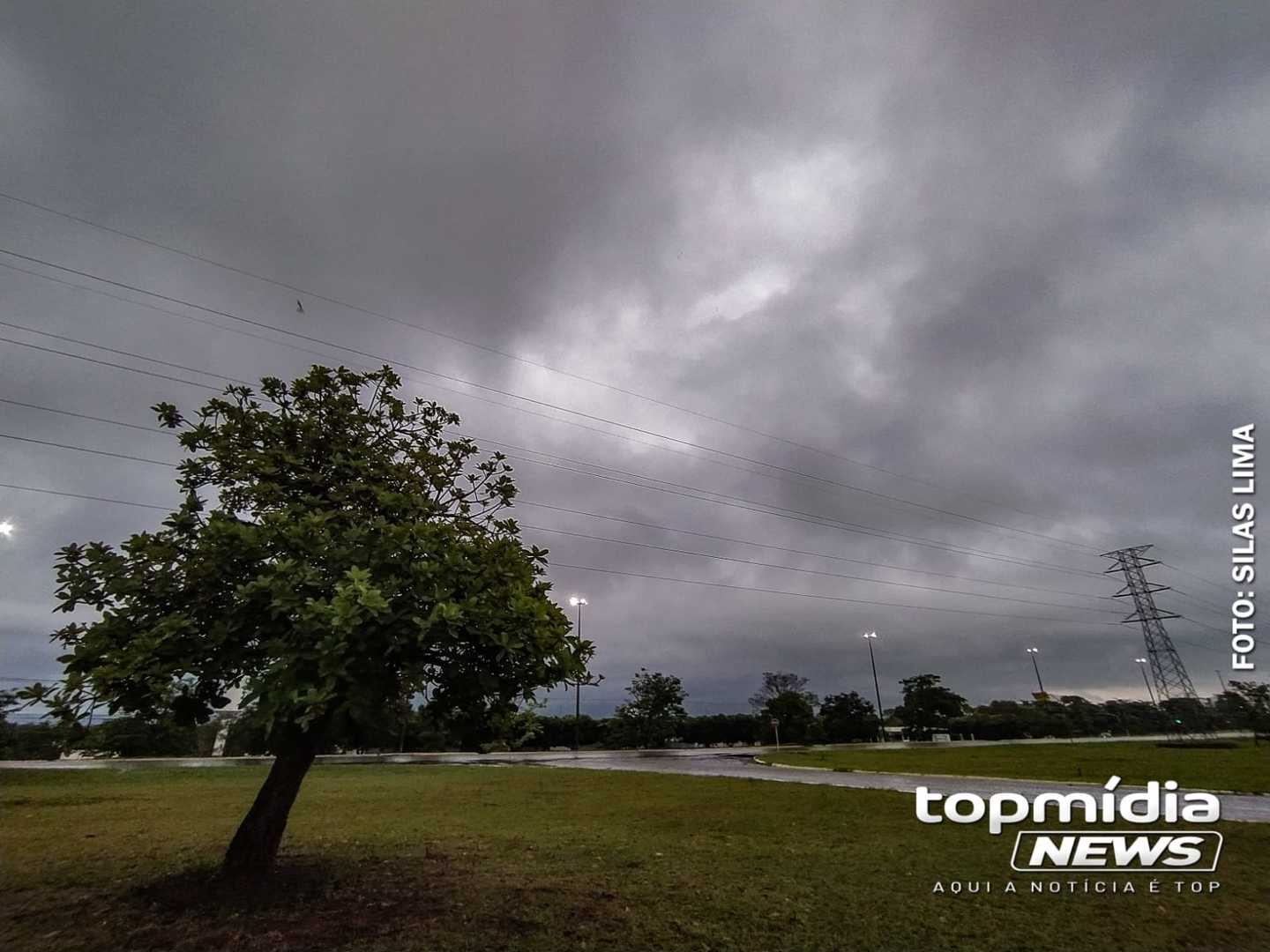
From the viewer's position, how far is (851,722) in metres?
75.9

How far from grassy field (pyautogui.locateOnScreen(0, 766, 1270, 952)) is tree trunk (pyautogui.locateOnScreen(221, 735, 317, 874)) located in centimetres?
46

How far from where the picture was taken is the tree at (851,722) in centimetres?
7581

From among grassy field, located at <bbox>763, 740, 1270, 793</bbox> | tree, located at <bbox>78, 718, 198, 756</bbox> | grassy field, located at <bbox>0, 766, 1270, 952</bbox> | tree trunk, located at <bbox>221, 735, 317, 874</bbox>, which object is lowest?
grassy field, located at <bbox>763, 740, 1270, 793</bbox>

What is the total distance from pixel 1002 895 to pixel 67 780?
1503 inches

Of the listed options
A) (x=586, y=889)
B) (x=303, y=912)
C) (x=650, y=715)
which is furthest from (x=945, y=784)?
(x=650, y=715)

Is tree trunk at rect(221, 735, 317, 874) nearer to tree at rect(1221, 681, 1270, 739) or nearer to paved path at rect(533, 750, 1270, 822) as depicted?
paved path at rect(533, 750, 1270, 822)

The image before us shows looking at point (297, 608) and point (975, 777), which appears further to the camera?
point (975, 777)

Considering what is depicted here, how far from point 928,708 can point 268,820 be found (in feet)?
305

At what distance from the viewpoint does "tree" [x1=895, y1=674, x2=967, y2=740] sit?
83.9m

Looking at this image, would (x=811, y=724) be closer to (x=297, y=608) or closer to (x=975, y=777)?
(x=975, y=777)

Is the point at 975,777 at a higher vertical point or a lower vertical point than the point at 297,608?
lower

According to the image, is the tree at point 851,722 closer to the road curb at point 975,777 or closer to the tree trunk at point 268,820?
the road curb at point 975,777

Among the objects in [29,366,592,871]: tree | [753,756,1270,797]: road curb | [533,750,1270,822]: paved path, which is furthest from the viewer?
[753,756,1270,797]: road curb

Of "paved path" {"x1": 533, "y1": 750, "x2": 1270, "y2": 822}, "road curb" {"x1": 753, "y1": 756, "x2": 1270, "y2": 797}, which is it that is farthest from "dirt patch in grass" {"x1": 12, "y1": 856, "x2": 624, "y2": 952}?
"road curb" {"x1": 753, "y1": 756, "x2": 1270, "y2": 797}
